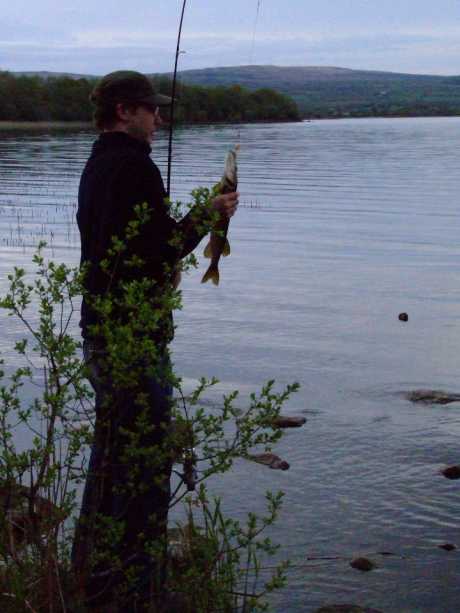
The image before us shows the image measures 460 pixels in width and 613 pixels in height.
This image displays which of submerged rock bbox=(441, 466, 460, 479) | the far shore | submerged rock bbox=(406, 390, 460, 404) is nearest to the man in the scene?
submerged rock bbox=(441, 466, 460, 479)

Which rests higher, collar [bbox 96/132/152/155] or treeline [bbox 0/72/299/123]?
treeline [bbox 0/72/299/123]

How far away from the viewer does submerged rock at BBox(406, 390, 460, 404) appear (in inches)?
364

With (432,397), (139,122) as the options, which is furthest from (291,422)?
(139,122)

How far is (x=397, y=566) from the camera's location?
6047 mm

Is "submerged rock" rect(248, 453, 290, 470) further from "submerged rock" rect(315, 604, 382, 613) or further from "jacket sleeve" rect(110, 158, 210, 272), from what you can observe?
"jacket sleeve" rect(110, 158, 210, 272)

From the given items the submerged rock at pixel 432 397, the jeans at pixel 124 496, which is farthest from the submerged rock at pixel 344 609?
the submerged rock at pixel 432 397

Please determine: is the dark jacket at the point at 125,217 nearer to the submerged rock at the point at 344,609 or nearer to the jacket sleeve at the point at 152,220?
the jacket sleeve at the point at 152,220

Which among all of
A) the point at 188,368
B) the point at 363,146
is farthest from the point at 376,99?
the point at 188,368

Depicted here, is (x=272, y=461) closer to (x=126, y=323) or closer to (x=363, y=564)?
(x=363, y=564)

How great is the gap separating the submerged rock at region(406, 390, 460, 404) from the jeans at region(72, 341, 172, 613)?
16.1ft

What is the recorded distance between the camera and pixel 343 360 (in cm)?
1073

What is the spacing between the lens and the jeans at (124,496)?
430 cm

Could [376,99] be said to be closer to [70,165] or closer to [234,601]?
[70,165]

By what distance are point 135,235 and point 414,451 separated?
408 cm
